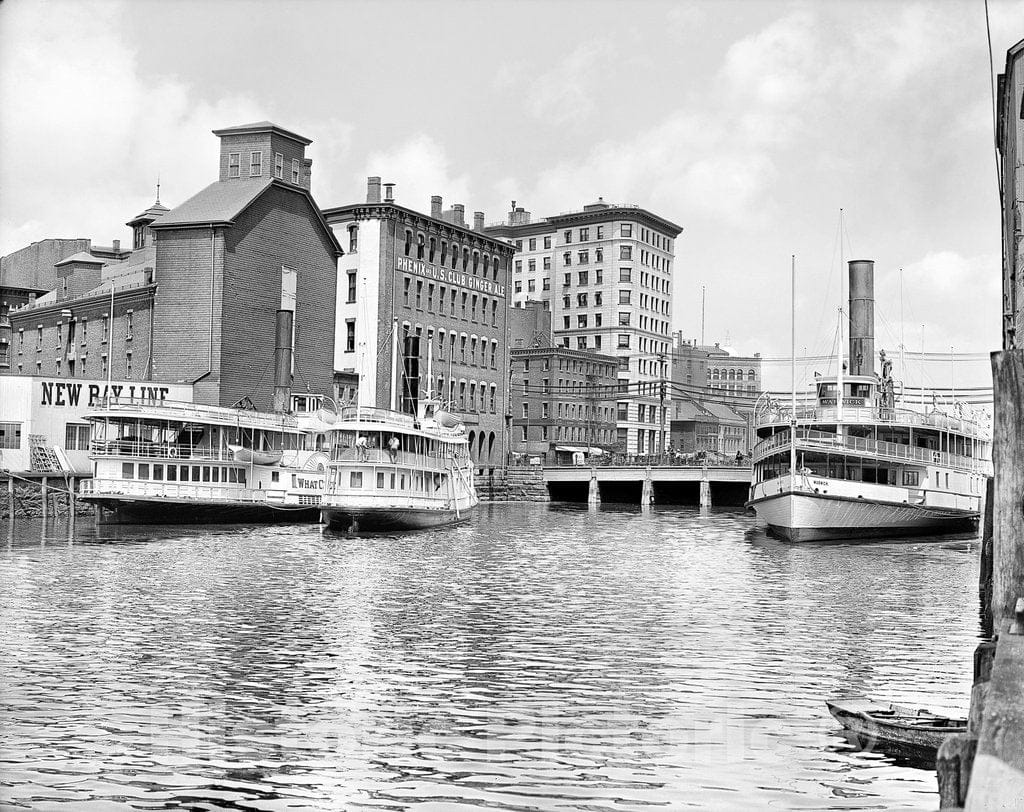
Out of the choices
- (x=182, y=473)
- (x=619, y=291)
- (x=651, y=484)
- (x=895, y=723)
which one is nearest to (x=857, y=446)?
(x=182, y=473)

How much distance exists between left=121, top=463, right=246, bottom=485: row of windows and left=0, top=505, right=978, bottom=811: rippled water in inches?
839

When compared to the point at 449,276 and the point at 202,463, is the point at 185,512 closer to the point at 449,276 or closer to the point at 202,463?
the point at 202,463

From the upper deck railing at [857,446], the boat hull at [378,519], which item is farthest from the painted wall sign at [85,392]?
the upper deck railing at [857,446]

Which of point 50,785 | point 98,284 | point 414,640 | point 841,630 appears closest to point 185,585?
point 414,640

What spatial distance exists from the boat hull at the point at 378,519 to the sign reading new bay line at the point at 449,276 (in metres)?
48.3

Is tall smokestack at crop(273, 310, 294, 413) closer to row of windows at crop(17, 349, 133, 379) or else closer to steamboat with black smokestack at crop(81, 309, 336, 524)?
steamboat with black smokestack at crop(81, 309, 336, 524)

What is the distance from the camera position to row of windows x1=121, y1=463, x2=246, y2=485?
214 feet

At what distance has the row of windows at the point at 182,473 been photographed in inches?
2569

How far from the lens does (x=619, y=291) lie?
497 ft

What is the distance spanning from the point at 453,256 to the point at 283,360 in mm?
34720

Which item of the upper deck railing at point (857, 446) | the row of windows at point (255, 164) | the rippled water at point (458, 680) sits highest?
the row of windows at point (255, 164)

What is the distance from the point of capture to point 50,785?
14.5 m

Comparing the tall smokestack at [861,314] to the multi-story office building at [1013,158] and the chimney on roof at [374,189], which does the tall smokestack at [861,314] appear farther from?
the chimney on roof at [374,189]

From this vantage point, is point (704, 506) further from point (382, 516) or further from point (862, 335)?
point (382, 516)
